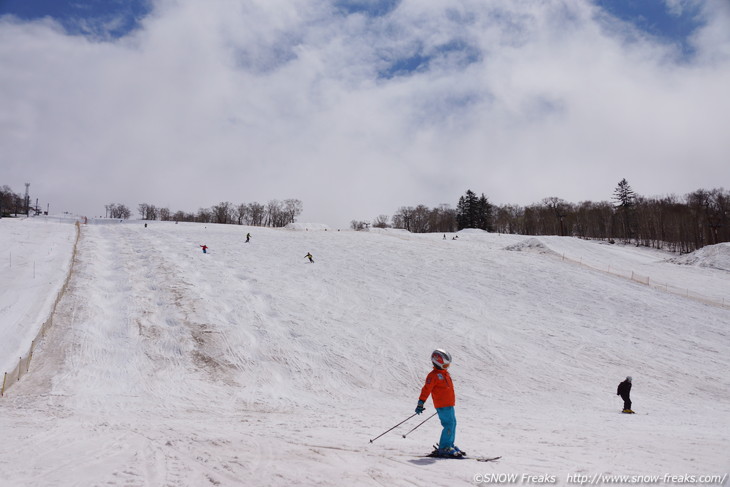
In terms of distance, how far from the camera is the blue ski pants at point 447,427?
6.33 meters

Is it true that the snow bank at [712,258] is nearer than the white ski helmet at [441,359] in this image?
No

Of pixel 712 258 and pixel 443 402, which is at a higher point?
pixel 712 258

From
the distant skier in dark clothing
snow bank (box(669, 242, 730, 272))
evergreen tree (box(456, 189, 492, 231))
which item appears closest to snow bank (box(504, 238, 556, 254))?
snow bank (box(669, 242, 730, 272))

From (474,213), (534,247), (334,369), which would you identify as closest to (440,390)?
(334,369)

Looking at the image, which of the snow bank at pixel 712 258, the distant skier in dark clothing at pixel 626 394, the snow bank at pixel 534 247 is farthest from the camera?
the snow bank at pixel 534 247

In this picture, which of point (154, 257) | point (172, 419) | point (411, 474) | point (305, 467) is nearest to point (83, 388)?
point (172, 419)

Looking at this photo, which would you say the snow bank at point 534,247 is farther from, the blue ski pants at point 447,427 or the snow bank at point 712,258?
the blue ski pants at point 447,427

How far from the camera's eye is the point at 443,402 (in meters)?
6.46

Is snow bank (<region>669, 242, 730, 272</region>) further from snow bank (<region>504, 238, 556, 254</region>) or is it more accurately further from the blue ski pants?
the blue ski pants

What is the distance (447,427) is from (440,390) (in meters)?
0.59

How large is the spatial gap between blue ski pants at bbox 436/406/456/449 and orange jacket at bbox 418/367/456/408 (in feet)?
0.34

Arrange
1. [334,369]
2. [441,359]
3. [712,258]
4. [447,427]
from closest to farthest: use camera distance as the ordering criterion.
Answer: [447,427], [441,359], [334,369], [712,258]

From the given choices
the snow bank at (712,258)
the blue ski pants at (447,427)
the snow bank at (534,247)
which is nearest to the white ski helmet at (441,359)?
the blue ski pants at (447,427)

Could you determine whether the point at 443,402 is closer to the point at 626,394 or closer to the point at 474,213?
the point at 626,394
